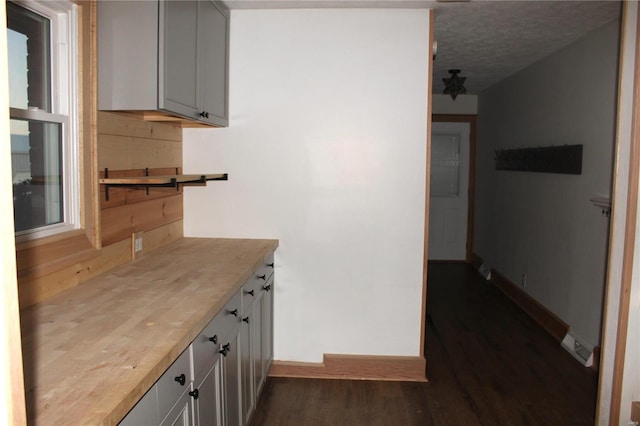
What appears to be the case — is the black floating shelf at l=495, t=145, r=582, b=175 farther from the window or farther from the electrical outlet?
the window

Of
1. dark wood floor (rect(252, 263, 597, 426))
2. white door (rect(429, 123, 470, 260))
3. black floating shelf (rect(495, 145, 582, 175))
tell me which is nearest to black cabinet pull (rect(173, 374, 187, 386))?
dark wood floor (rect(252, 263, 597, 426))

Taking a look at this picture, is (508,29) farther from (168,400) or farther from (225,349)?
(168,400)

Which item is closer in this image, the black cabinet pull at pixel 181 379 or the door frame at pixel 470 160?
the black cabinet pull at pixel 181 379

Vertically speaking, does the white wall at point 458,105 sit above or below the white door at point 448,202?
above

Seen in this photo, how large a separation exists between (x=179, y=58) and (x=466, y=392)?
8.22 ft

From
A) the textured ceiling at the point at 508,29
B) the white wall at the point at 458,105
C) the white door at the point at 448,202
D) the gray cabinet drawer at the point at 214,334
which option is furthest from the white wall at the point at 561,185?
the gray cabinet drawer at the point at 214,334

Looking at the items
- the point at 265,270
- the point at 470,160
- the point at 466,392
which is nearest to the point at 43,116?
the point at 265,270

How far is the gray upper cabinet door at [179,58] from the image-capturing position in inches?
92.5

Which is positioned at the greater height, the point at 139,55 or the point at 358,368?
the point at 139,55

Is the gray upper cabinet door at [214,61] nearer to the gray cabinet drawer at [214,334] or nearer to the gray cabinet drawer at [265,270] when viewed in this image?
the gray cabinet drawer at [265,270]

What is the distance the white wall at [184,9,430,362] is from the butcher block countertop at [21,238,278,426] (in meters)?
0.81

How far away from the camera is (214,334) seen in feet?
6.66

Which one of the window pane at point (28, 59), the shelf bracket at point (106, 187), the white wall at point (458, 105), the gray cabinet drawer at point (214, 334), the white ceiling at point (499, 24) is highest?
the white ceiling at point (499, 24)

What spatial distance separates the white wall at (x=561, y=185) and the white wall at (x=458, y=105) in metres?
0.84
